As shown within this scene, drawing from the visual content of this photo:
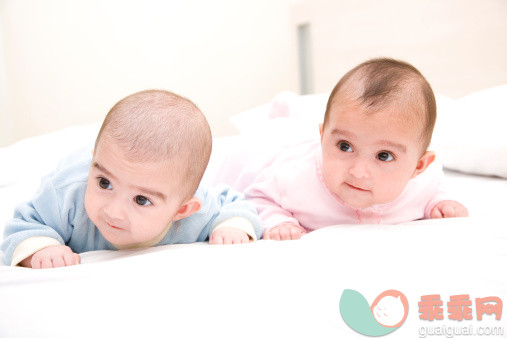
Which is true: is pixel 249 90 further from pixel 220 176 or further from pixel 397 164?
pixel 397 164

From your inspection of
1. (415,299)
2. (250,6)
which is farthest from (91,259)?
(250,6)

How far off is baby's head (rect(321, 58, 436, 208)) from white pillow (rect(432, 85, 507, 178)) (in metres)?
0.52

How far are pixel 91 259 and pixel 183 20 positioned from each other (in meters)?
2.48

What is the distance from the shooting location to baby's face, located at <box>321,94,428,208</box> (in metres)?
1.00

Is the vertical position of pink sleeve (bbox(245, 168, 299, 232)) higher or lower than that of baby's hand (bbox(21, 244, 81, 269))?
lower

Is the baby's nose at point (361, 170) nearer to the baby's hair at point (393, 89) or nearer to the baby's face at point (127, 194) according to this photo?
the baby's hair at point (393, 89)

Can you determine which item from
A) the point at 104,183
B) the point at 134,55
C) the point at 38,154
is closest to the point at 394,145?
the point at 104,183

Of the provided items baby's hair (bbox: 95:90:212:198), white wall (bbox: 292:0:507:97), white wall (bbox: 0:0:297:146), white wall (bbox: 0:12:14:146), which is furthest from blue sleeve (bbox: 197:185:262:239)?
white wall (bbox: 0:12:14:146)

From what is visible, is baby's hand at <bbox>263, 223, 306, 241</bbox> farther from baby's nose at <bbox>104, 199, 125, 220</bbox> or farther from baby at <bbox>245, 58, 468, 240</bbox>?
baby's nose at <bbox>104, 199, 125, 220</bbox>

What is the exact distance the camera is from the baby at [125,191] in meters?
0.85

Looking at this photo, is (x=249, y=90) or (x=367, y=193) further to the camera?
(x=249, y=90)

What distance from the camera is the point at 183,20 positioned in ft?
10.1

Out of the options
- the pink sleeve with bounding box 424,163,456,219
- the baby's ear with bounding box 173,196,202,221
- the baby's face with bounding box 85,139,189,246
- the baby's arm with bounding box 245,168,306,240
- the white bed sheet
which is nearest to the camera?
the white bed sheet

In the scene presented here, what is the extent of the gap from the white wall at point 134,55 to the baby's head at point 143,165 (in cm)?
213
